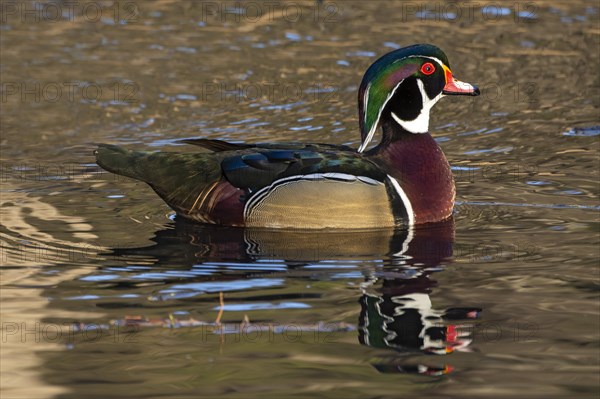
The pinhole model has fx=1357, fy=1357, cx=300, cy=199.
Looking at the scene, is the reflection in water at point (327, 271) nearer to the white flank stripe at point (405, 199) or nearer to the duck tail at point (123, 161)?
the white flank stripe at point (405, 199)

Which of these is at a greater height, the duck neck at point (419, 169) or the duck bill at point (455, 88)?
the duck bill at point (455, 88)

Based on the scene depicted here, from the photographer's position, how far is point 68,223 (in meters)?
A: 10.1

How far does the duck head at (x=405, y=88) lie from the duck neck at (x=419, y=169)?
0.34ft

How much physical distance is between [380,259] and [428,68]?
1.87 m

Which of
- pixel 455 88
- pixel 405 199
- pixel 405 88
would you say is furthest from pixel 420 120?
pixel 405 199

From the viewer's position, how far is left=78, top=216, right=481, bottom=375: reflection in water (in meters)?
7.29

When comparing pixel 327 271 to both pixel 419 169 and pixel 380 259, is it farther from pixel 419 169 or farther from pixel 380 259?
pixel 419 169

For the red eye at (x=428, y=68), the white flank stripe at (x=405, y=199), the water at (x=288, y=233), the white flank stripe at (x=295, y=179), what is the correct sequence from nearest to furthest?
the water at (x=288, y=233)
the white flank stripe at (x=295, y=179)
the white flank stripe at (x=405, y=199)
the red eye at (x=428, y=68)

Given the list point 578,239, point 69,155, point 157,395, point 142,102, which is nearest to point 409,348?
point 157,395

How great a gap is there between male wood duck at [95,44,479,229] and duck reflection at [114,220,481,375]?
0.42ft

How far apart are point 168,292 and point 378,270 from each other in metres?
1.40

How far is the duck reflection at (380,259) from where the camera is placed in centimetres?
718

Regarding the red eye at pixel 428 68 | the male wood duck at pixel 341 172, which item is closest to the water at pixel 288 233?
the male wood duck at pixel 341 172

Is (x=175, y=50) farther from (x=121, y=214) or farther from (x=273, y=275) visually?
(x=273, y=275)
